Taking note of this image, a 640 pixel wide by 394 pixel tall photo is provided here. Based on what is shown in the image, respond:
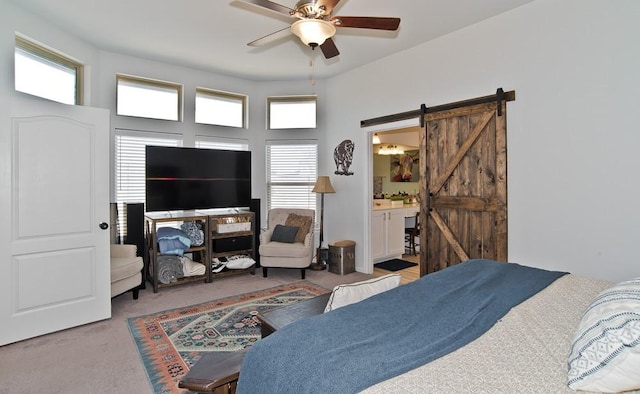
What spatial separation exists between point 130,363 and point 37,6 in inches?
137

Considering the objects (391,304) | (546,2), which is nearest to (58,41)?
(391,304)

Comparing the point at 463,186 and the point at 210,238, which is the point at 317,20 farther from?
the point at 210,238

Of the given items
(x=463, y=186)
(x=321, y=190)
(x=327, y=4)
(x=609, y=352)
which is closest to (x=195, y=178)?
(x=321, y=190)

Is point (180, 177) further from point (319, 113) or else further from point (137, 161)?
point (319, 113)

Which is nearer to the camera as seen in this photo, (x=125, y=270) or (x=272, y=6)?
(x=272, y=6)

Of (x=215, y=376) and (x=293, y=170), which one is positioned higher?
(x=293, y=170)

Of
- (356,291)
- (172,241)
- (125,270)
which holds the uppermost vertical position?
(356,291)

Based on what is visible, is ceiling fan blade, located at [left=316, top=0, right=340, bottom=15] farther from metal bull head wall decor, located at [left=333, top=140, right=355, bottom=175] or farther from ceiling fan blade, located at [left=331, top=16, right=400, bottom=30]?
metal bull head wall decor, located at [left=333, top=140, right=355, bottom=175]

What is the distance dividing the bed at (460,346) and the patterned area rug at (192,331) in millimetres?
1530

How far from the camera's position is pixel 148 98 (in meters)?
4.86

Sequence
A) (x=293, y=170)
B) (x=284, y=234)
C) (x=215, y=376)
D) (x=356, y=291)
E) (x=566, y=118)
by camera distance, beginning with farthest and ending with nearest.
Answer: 1. (x=293, y=170)
2. (x=284, y=234)
3. (x=566, y=118)
4. (x=356, y=291)
5. (x=215, y=376)

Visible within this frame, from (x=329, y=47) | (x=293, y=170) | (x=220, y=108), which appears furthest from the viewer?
(x=293, y=170)

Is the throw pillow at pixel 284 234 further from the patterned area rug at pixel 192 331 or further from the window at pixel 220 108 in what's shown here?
the window at pixel 220 108

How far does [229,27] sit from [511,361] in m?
4.01
